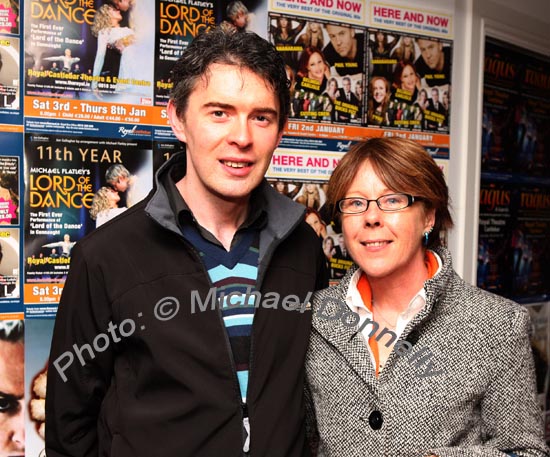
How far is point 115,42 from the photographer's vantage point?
1745mm

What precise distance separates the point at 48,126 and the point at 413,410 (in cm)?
120

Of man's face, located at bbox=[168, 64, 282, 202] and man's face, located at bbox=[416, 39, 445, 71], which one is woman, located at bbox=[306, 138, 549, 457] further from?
man's face, located at bbox=[416, 39, 445, 71]

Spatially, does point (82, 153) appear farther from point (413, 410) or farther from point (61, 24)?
point (413, 410)

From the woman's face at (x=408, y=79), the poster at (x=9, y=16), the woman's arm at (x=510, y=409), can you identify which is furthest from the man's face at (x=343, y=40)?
the woman's arm at (x=510, y=409)

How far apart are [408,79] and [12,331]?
1.56 m

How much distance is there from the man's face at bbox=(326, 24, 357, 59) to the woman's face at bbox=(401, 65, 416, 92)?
23 centimetres

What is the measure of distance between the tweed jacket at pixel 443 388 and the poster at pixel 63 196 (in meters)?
0.82

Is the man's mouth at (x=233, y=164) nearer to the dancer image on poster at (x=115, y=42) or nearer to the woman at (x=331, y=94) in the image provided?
the dancer image on poster at (x=115, y=42)

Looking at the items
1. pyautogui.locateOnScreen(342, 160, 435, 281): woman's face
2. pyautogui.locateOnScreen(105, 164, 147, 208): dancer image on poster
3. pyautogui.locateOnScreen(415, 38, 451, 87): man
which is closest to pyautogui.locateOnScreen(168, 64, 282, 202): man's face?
pyautogui.locateOnScreen(342, 160, 435, 281): woman's face

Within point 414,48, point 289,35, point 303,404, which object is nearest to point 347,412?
point 303,404

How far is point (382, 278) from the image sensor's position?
4.60 ft

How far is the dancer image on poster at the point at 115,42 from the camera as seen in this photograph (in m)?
1.72

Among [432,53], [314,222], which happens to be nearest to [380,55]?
[432,53]

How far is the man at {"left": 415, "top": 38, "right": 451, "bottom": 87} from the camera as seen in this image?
7.38 feet
